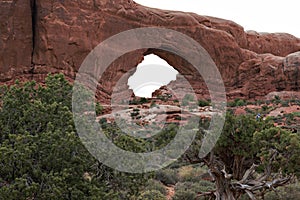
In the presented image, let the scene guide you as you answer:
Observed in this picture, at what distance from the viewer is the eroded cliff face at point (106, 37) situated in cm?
2555

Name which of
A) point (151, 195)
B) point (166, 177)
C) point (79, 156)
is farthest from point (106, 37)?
point (79, 156)

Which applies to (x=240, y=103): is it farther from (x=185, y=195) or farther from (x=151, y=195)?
(x=151, y=195)

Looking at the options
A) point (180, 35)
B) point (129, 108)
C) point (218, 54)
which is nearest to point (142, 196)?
point (129, 108)

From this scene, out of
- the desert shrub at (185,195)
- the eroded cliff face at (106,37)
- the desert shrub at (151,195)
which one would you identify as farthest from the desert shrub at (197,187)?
the eroded cliff face at (106,37)

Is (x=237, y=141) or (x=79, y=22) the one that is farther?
(x=79, y=22)

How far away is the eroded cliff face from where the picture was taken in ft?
83.8

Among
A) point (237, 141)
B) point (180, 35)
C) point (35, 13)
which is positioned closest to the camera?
point (237, 141)

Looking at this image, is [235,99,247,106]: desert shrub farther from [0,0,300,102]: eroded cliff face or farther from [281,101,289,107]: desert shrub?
[281,101,289,107]: desert shrub

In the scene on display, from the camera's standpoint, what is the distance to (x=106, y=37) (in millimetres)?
28500

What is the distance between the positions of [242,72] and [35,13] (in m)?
17.4

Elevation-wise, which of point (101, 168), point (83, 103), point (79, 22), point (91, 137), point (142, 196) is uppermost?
point (79, 22)

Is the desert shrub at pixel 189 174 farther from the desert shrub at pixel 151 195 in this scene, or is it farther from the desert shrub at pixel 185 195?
the desert shrub at pixel 151 195

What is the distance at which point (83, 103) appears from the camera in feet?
33.1

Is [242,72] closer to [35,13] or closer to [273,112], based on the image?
[273,112]
